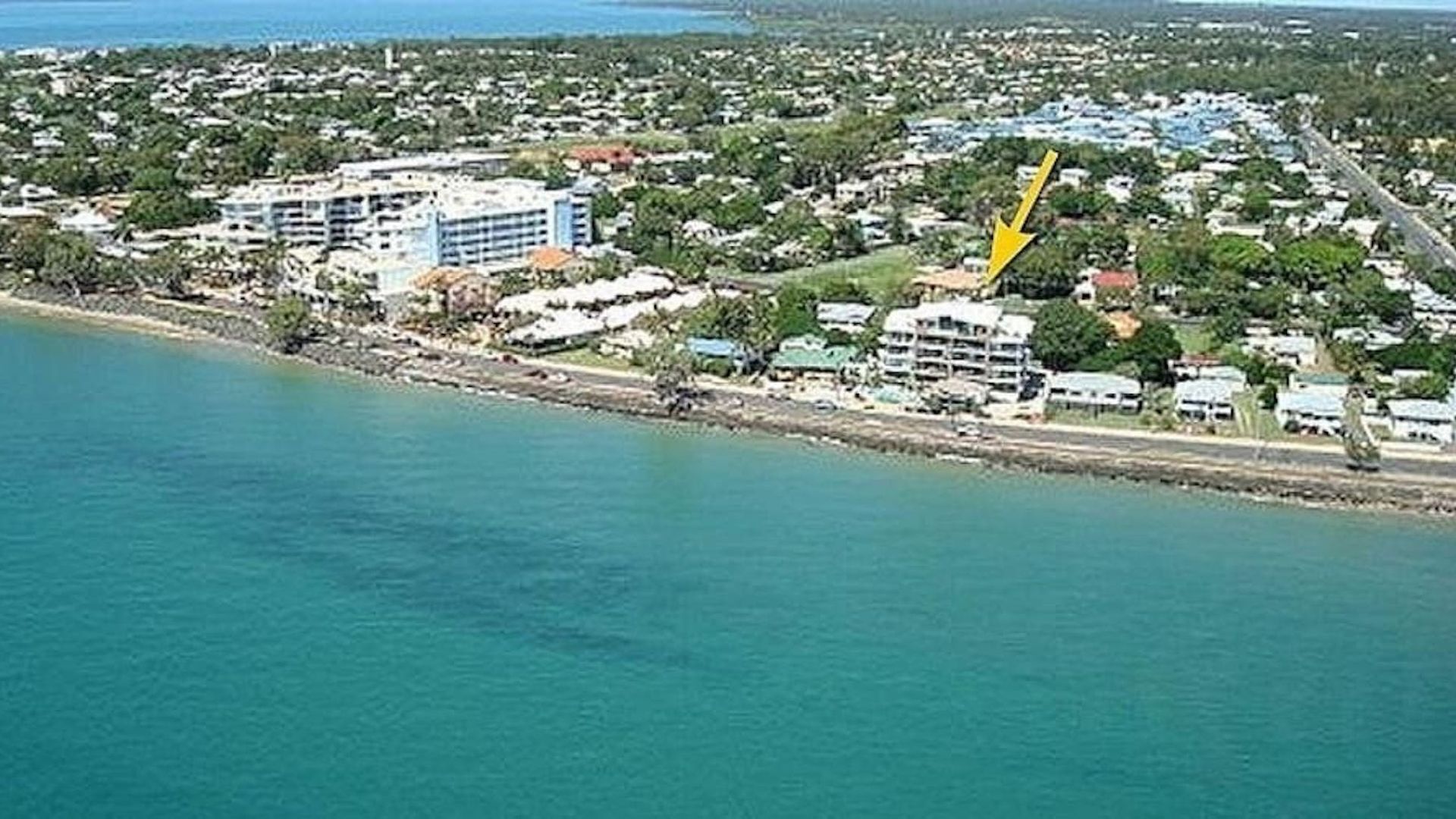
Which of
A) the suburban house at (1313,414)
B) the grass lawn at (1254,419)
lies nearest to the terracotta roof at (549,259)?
the grass lawn at (1254,419)

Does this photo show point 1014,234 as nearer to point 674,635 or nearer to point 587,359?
point 587,359

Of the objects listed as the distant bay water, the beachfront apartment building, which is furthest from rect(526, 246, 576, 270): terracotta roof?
the distant bay water

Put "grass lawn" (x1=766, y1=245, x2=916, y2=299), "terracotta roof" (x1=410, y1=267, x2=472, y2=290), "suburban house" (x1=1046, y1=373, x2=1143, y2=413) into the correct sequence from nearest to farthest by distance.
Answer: "suburban house" (x1=1046, y1=373, x2=1143, y2=413)
"terracotta roof" (x1=410, y1=267, x2=472, y2=290)
"grass lawn" (x1=766, y1=245, x2=916, y2=299)

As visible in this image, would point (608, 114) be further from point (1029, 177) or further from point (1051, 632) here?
point (1051, 632)

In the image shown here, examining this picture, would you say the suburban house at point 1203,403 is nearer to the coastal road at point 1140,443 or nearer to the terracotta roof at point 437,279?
the coastal road at point 1140,443

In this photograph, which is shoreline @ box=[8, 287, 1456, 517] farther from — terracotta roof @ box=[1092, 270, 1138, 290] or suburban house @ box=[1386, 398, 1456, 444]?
terracotta roof @ box=[1092, 270, 1138, 290]

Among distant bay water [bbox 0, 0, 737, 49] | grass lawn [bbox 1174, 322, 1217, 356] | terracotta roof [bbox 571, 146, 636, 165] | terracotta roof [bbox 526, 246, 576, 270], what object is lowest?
distant bay water [bbox 0, 0, 737, 49]
